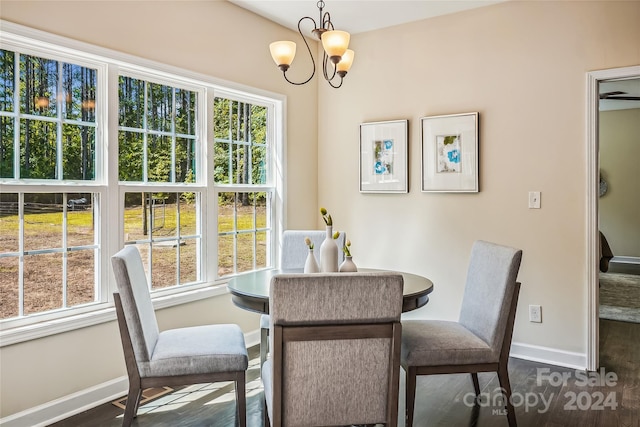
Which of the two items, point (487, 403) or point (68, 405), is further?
point (487, 403)

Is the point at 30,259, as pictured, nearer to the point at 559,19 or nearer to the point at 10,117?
the point at 10,117

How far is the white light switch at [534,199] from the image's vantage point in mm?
3482

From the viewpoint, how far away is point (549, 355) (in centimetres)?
346

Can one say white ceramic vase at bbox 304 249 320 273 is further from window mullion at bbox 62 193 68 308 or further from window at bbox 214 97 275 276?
window mullion at bbox 62 193 68 308

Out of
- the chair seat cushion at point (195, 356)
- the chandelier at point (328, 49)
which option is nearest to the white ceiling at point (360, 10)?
the chandelier at point (328, 49)

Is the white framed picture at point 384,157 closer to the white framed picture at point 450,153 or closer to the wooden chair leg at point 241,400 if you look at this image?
the white framed picture at point 450,153

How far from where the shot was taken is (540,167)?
3.47 m

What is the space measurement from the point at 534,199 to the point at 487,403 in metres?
1.55

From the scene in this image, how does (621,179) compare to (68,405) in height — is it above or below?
above

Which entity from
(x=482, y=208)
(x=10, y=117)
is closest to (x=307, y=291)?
(x=10, y=117)

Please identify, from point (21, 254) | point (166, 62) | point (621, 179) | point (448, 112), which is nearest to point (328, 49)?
point (166, 62)

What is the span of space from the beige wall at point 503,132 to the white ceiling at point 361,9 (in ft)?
0.36

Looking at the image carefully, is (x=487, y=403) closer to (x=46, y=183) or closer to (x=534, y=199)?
(x=534, y=199)

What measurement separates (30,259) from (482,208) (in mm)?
3095
